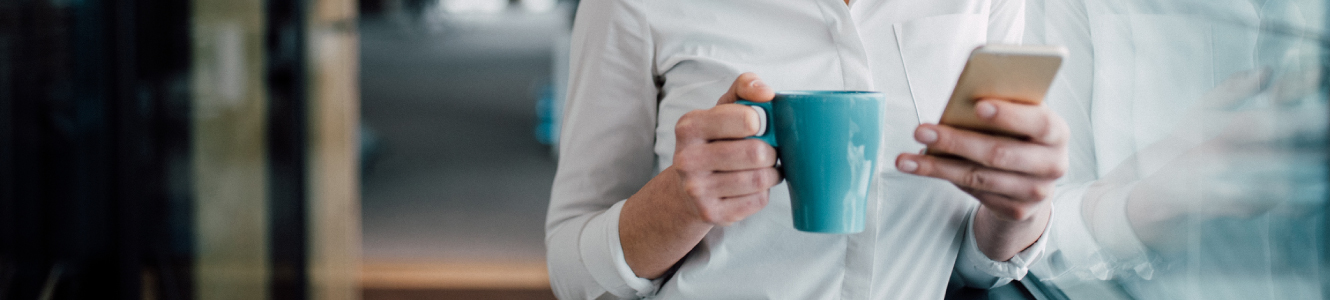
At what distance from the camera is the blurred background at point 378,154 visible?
1.72ft

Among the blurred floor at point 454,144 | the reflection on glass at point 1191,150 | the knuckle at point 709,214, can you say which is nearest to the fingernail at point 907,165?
the knuckle at point 709,214

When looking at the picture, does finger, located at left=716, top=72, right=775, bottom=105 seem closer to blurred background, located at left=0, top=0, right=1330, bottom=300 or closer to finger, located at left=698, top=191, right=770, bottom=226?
finger, located at left=698, top=191, right=770, bottom=226

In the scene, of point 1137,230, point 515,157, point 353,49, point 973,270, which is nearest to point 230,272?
point 353,49

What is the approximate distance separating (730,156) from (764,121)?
0.03 m

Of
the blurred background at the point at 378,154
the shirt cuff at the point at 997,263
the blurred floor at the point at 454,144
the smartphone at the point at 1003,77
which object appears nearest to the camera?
the smartphone at the point at 1003,77

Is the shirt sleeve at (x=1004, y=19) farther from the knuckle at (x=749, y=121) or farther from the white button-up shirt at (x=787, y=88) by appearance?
the knuckle at (x=749, y=121)

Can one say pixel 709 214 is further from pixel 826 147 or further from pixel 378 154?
pixel 378 154

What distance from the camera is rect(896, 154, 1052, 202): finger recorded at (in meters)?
0.44

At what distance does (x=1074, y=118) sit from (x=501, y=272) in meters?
2.68

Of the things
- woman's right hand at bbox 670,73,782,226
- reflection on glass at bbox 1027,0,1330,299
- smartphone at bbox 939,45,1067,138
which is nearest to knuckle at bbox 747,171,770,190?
woman's right hand at bbox 670,73,782,226

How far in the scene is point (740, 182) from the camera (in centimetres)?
46

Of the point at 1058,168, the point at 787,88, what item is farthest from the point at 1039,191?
the point at 787,88

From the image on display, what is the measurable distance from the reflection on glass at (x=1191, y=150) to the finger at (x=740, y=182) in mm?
342

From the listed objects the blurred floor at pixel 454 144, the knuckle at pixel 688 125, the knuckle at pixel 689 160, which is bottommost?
the blurred floor at pixel 454 144
